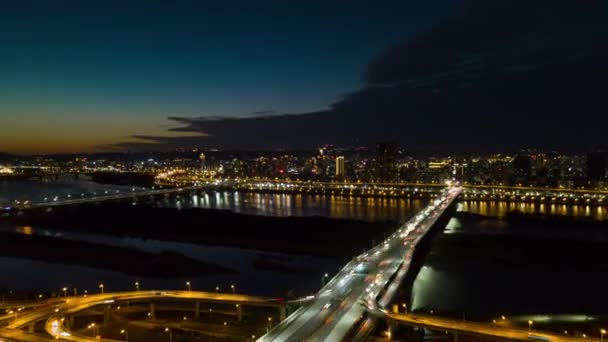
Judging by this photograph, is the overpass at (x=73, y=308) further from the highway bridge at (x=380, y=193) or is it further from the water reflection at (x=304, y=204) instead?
the highway bridge at (x=380, y=193)

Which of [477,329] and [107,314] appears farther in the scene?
[107,314]

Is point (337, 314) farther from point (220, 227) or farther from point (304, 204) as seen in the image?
point (304, 204)

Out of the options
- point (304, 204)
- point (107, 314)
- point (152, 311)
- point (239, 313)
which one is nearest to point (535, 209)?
point (304, 204)

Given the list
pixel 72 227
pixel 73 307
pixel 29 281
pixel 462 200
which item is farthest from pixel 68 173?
pixel 73 307

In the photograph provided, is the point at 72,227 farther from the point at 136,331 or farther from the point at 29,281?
the point at 136,331

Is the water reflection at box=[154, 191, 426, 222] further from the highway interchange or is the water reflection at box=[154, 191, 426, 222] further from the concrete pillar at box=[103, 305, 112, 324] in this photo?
the concrete pillar at box=[103, 305, 112, 324]

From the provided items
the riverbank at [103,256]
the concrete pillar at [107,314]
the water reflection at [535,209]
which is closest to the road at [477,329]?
the concrete pillar at [107,314]

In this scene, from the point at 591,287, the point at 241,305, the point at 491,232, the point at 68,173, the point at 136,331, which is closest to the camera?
the point at 136,331
